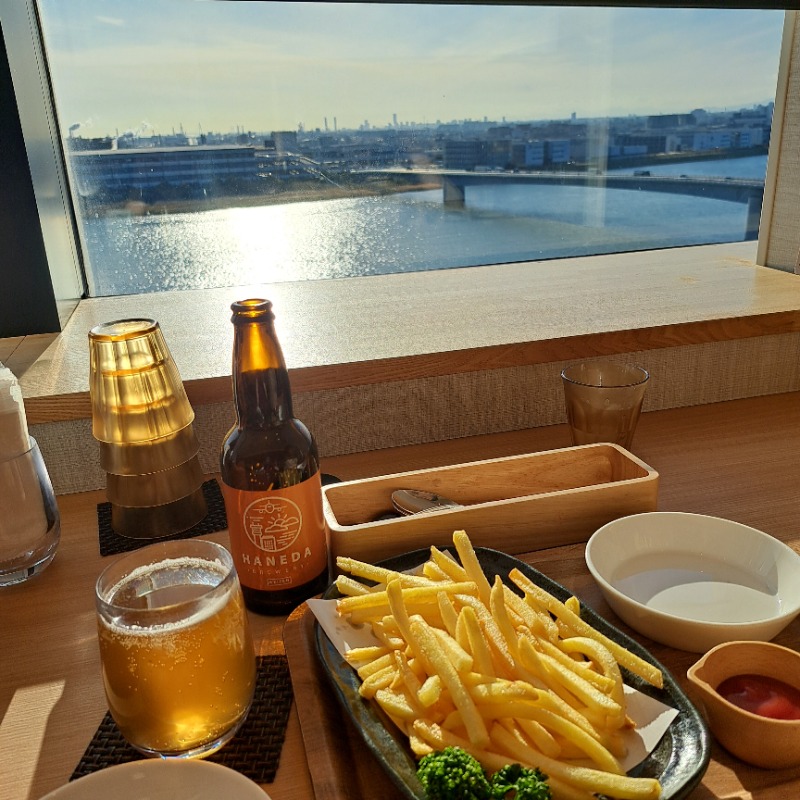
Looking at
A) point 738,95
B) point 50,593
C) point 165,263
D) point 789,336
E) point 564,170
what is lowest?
point 50,593

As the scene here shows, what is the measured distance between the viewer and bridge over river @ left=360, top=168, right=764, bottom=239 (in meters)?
2.13

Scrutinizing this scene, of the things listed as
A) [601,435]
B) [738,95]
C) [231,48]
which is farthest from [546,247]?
[601,435]

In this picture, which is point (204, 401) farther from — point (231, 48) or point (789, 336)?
point (789, 336)

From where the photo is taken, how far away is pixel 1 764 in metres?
0.69

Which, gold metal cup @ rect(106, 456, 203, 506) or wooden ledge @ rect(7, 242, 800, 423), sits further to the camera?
wooden ledge @ rect(7, 242, 800, 423)

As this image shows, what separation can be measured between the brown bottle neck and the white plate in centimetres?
36

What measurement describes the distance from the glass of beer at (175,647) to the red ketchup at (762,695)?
17.4 inches

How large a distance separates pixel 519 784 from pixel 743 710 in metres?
0.22

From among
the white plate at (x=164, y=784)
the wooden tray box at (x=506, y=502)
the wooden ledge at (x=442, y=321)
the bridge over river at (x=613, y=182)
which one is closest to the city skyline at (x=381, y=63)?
the bridge over river at (x=613, y=182)

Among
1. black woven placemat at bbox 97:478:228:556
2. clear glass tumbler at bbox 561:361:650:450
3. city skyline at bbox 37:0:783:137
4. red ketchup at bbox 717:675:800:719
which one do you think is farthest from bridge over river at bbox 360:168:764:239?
red ketchup at bbox 717:675:800:719

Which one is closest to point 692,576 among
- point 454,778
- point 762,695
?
point 762,695

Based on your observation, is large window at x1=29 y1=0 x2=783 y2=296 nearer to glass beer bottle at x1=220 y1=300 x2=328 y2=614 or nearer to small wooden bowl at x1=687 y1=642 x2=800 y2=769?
glass beer bottle at x1=220 y1=300 x2=328 y2=614

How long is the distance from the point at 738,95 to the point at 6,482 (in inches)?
84.0

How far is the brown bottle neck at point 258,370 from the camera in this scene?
79 centimetres
